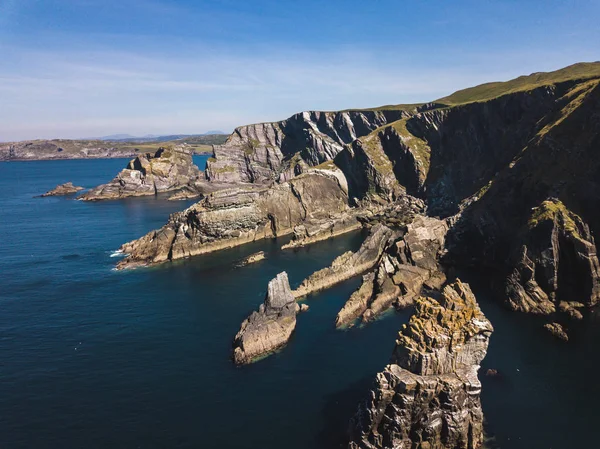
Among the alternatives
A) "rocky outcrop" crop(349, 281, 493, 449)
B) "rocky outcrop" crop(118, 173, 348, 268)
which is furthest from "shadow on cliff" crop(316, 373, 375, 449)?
"rocky outcrop" crop(118, 173, 348, 268)

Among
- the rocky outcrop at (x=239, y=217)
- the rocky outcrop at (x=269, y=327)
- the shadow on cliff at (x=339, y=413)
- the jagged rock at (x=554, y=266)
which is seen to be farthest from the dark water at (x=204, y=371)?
the rocky outcrop at (x=239, y=217)

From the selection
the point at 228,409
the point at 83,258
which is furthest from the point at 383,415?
the point at 83,258

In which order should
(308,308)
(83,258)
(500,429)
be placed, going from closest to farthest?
1. (500,429)
2. (308,308)
3. (83,258)

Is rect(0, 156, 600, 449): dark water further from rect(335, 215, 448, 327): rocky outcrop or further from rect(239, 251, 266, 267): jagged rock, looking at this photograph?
rect(239, 251, 266, 267): jagged rock

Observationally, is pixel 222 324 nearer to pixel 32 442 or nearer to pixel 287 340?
pixel 287 340

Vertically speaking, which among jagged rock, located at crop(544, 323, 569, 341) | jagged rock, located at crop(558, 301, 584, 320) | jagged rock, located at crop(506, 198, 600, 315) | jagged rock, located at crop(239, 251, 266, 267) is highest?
jagged rock, located at crop(506, 198, 600, 315)

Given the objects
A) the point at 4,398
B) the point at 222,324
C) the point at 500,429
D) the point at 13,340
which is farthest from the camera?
the point at 222,324
